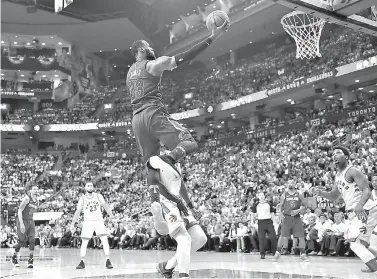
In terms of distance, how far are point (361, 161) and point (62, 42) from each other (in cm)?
3985

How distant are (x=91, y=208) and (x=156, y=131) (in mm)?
5419

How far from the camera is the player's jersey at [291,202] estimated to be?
11391mm

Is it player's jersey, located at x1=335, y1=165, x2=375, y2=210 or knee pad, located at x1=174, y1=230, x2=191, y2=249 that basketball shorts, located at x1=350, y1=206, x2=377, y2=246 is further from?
knee pad, located at x1=174, y1=230, x2=191, y2=249

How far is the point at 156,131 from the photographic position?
5.16 metres

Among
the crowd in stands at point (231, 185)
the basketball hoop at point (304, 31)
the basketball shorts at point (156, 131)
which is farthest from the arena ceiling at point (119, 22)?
the basketball shorts at point (156, 131)

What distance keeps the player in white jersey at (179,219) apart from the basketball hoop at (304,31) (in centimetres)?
938

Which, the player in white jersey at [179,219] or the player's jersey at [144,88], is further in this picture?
the player's jersey at [144,88]

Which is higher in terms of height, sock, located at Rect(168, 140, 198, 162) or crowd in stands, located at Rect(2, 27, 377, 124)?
crowd in stands, located at Rect(2, 27, 377, 124)

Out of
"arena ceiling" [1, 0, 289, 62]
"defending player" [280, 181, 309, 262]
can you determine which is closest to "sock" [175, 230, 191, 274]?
"defending player" [280, 181, 309, 262]

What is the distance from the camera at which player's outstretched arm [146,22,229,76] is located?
187 inches

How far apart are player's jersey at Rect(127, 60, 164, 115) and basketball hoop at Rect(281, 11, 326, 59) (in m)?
8.73

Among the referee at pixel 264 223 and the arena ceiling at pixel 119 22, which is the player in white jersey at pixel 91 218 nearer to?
the referee at pixel 264 223

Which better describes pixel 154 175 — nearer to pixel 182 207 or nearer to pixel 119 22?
pixel 182 207

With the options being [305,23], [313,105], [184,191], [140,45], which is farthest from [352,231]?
[313,105]
